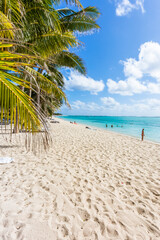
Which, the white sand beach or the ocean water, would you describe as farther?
the ocean water

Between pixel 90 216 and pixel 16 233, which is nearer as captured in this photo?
pixel 16 233

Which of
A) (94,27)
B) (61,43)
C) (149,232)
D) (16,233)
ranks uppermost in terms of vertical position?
(94,27)

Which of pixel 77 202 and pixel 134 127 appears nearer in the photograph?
pixel 77 202

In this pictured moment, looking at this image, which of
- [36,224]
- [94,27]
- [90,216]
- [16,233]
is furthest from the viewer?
[94,27]

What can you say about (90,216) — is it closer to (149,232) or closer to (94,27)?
(149,232)

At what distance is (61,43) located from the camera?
4.79m

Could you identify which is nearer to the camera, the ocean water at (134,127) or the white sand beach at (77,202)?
the white sand beach at (77,202)

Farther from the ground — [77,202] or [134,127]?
[77,202]

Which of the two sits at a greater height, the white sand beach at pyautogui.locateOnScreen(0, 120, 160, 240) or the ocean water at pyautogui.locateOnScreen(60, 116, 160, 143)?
the white sand beach at pyautogui.locateOnScreen(0, 120, 160, 240)

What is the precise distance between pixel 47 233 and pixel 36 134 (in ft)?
4.97

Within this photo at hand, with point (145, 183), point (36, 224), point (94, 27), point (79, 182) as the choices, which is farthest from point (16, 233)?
point (94, 27)

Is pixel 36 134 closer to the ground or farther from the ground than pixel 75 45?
closer to the ground

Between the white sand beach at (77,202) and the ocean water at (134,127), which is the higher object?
the white sand beach at (77,202)

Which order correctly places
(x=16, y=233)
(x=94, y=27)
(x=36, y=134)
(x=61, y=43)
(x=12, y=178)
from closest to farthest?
(x=36, y=134), (x=16, y=233), (x=12, y=178), (x=61, y=43), (x=94, y=27)
